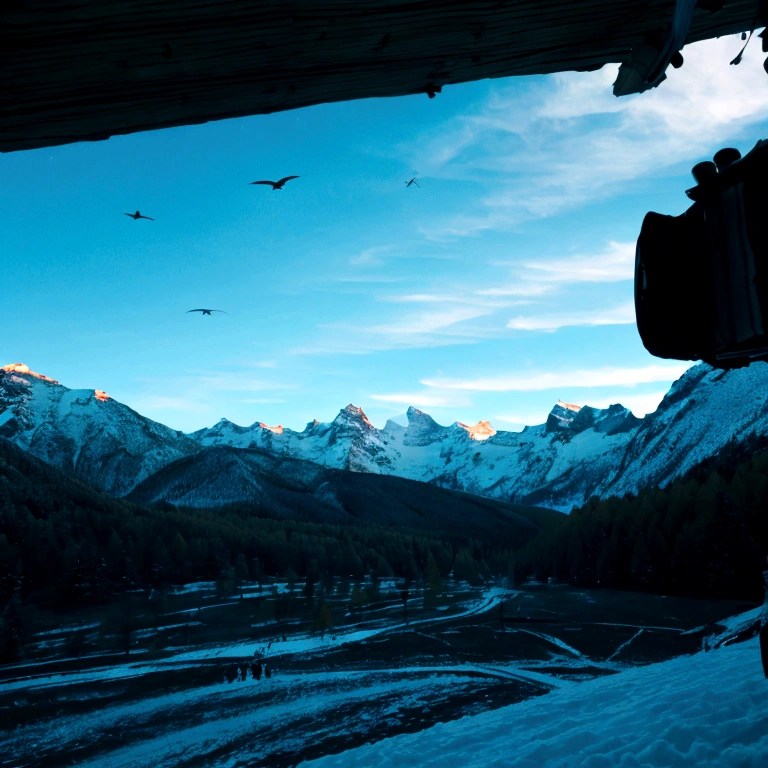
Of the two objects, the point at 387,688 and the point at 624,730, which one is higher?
the point at 624,730

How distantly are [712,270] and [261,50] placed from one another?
66.5 inches

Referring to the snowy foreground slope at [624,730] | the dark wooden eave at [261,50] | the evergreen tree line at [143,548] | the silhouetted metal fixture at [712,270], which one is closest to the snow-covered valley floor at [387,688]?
the snowy foreground slope at [624,730]

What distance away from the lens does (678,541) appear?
71.4 m

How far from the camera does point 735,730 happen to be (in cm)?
730

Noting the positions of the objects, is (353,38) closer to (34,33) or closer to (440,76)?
(440,76)

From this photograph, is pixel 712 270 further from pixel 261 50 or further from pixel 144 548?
pixel 144 548

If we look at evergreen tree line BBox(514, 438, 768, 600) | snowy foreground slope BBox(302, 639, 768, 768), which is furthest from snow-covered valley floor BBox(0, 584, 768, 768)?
evergreen tree line BBox(514, 438, 768, 600)

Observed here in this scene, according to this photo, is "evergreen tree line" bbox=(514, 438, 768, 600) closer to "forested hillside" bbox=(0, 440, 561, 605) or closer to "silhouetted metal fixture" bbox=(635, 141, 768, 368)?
"forested hillside" bbox=(0, 440, 561, 605)

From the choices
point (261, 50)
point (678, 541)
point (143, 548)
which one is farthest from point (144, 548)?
point (261, 50)

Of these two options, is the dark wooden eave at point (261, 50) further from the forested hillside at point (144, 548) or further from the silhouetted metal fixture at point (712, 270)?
the forested hillside at point (144, 548)

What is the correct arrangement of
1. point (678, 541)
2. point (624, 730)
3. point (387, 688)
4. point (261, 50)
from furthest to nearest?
1. point (678, 541)
2. point (387, 688)
3. point (624, 730)
4. point (261, 50)

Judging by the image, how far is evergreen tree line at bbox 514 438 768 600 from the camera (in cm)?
6531

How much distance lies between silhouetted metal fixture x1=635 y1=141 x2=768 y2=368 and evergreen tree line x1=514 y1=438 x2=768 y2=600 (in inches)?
2572

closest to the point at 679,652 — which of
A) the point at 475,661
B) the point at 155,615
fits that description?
the point at 475,661
